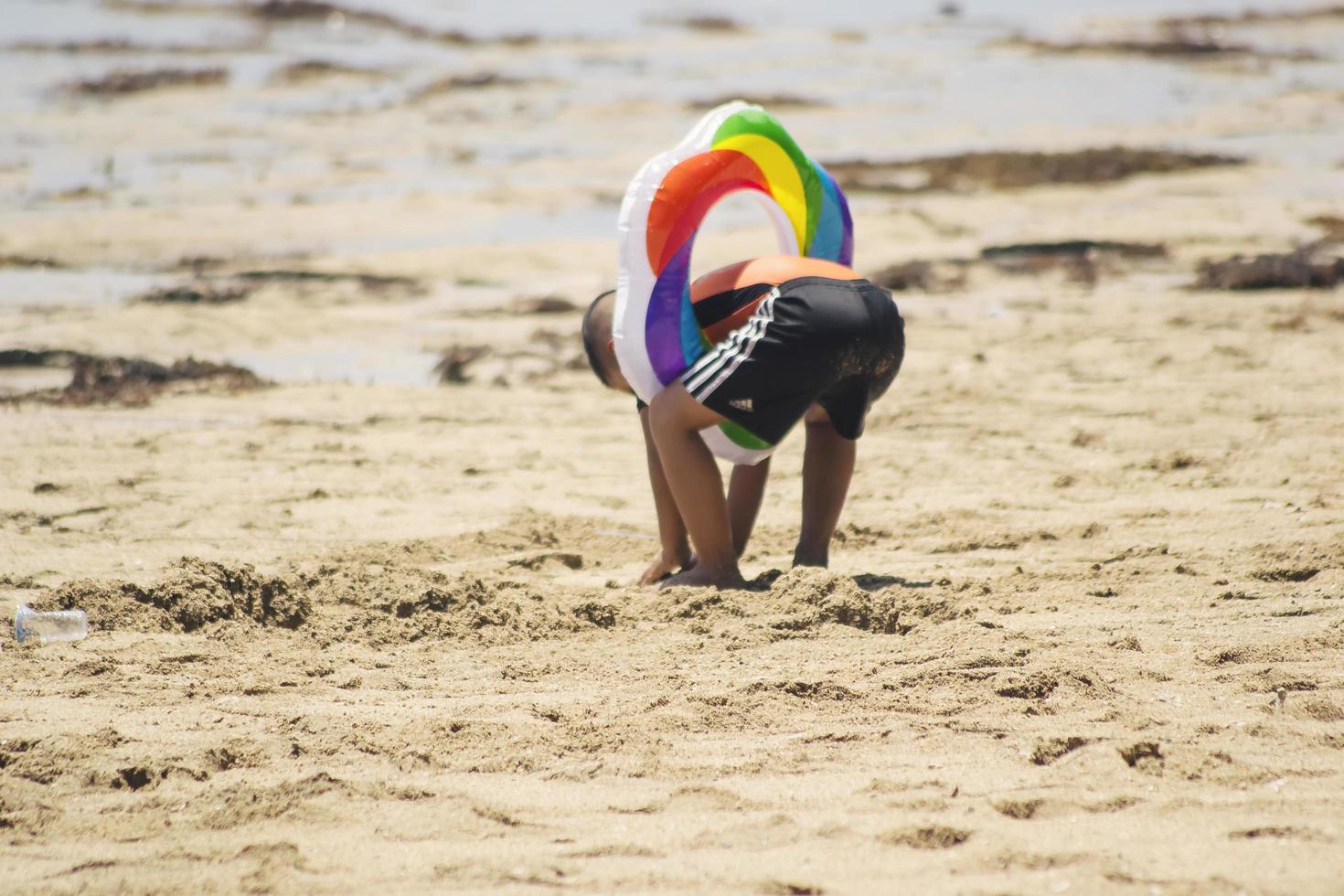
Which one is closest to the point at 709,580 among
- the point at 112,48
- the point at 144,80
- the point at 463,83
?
the point at 463,83

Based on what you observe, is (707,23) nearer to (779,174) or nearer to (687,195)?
(779,174)

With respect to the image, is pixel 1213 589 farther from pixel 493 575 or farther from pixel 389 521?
pixel 389 521

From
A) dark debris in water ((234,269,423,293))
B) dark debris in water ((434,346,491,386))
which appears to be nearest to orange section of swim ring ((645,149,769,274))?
dark debris in water ((434,346,491,386))

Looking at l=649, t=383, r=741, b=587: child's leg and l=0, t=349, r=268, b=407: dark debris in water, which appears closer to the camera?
l=649, t=383, r=741, b=587: child's leg

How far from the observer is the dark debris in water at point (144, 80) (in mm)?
22281

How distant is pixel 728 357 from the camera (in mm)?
4141

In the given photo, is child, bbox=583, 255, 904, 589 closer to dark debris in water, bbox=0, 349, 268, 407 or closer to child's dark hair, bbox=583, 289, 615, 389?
child's dark hair, bbox=583, 289, 615, 389

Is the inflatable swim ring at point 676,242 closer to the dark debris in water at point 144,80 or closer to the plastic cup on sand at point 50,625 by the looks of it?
the plastic cup on sand at point 50,625

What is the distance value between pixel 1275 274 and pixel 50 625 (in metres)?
8.19

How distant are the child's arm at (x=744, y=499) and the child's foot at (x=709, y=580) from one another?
444mm

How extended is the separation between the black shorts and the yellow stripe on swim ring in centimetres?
52

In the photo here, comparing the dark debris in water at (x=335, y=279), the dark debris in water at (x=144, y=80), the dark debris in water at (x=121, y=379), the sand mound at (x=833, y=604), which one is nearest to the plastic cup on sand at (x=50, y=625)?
the sand mound at (x=833, y=604)

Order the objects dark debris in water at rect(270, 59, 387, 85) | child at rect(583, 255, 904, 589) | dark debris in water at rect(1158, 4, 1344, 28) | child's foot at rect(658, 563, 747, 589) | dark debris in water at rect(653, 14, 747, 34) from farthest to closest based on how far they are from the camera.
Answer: dark debris in water at rect(653, 14, 747, 34) < dark debris in water at rect(1158, 4, 1344, 28) < dark debris in water at rect(270, 59, 387, 85) < child's foot at rect(658, 563, 747, 589) < child at rect(583, 255, 904, 589)

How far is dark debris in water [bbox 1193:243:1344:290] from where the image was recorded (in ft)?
30.7
